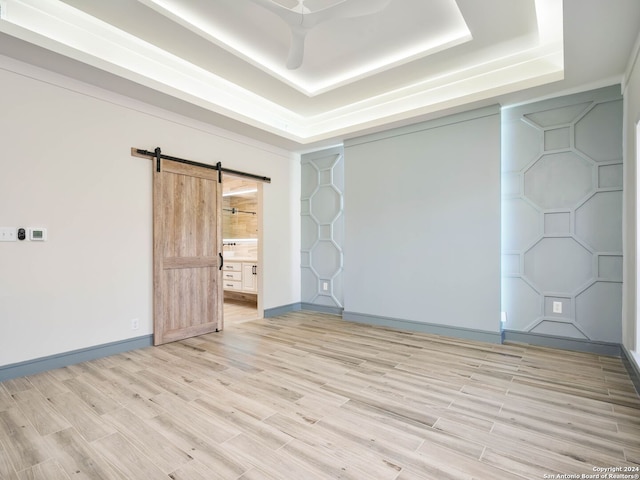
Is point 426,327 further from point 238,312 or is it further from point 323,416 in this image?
point 238,312

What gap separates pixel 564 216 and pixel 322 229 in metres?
3.26

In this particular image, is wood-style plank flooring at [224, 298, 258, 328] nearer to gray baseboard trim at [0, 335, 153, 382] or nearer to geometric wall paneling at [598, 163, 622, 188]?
gray baseboard trim at [0, 335, 153, 382]

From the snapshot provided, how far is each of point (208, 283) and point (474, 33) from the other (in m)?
4.07

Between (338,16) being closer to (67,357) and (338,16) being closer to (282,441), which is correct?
(282,441)

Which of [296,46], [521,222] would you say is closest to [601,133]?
[521,222]

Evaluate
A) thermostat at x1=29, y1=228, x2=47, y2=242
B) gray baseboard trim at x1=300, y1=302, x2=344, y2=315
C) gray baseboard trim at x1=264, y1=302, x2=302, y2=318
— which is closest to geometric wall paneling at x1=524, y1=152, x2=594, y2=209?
gray baseboard trim at x1=300, y1=302, x2=344, y2=315

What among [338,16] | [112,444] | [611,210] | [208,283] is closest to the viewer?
[112,444]

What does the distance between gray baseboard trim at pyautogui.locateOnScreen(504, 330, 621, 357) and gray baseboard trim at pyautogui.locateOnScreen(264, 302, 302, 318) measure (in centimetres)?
319

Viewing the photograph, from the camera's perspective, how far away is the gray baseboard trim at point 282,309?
17.0 feet

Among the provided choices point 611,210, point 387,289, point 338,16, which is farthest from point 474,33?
point 387,289

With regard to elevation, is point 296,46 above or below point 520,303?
above

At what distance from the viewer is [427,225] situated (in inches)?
166

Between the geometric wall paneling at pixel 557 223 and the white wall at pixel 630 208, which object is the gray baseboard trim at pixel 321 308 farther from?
the white wall at pixel 630 208

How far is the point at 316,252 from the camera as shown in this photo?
18.2ft
